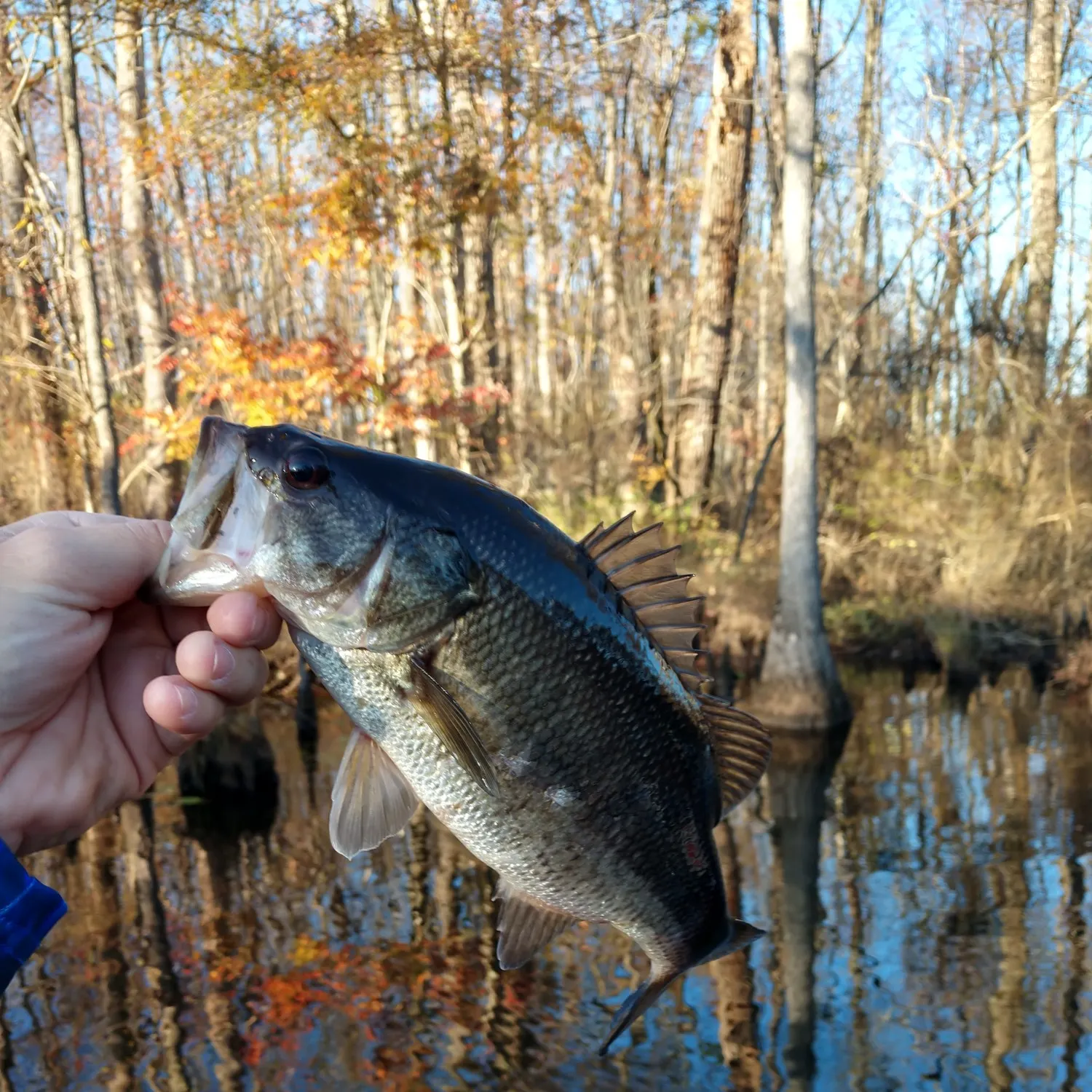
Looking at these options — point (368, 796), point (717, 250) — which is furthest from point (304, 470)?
point (717, 250)

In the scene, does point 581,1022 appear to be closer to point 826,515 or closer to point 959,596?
point 959,596

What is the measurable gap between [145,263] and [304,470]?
15849mm

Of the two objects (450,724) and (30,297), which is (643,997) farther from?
(30,297)

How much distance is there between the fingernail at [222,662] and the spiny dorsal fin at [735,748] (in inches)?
35.9

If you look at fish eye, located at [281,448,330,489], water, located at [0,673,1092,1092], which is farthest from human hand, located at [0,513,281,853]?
water, located at [0,673,1092,1092]

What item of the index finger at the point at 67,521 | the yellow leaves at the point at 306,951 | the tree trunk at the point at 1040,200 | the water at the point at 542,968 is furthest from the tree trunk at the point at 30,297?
the tree trunk at the point at 1040,200

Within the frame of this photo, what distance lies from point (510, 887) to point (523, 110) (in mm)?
14023

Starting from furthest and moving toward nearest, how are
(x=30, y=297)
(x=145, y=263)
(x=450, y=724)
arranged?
(x=145, y=263) → (x=30, y=297) → (x=450, y=724)

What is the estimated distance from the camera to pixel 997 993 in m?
6.54

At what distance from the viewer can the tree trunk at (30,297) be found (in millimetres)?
10547

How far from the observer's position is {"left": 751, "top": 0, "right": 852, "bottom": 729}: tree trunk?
12.6 metres

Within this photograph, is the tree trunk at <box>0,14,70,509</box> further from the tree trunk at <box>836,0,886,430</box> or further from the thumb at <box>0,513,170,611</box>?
the tree trunk at <box>836,0,886,430</box>

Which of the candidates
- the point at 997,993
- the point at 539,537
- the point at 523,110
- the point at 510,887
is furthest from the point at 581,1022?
the point at 523,110

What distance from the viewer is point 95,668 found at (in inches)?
97.3
